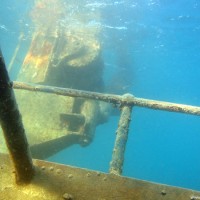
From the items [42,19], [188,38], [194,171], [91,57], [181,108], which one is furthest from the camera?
[194,171]

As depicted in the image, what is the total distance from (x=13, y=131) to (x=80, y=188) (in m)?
0.67

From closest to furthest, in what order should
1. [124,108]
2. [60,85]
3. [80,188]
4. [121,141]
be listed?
[80,188] < [121,141] < [124,108] < [60,85]

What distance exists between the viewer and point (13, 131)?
1686mm

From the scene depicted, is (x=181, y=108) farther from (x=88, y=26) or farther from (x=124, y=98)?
(x=88, y=26)

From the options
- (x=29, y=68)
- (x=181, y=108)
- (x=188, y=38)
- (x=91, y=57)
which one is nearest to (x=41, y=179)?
(x=181, y=108)

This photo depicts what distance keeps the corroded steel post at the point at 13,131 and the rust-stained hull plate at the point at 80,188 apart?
9 centimetres

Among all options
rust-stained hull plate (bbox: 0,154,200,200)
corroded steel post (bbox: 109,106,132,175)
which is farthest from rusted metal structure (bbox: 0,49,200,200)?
corroded steel post (bbox: 109,106,132,175)

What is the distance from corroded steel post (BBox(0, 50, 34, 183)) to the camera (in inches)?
58.0

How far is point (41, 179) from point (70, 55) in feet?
25.6

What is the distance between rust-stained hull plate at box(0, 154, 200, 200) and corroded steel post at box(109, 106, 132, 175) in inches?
25.2

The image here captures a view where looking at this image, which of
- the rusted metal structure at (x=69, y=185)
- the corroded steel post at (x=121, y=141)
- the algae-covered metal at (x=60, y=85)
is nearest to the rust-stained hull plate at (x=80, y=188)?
the rusted metal structure at (x=69, y=185)

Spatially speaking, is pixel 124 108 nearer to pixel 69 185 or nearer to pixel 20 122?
pixel 69 185

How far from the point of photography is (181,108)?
3.08m

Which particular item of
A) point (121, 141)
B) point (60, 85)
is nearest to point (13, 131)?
point (121, 141)
